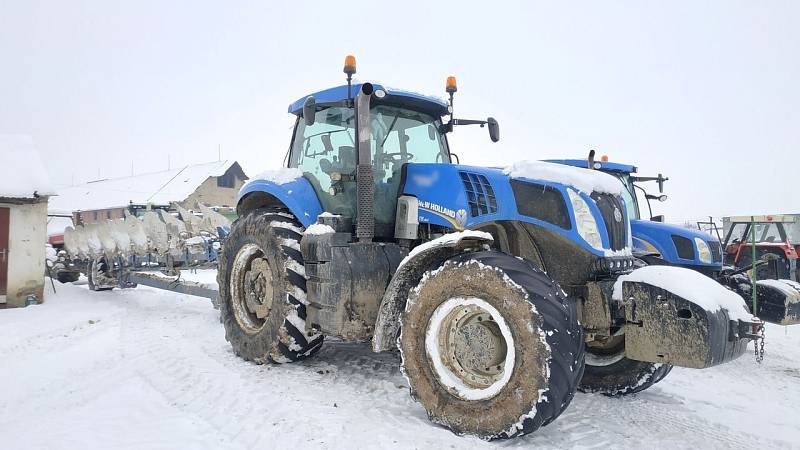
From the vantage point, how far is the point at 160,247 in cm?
888

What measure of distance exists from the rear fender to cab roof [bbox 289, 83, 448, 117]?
1.66 meters

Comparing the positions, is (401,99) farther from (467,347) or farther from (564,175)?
(467,347)

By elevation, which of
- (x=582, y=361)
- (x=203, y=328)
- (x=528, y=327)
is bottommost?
(x=203, y=328)

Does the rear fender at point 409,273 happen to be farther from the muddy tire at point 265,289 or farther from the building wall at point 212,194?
the building wall at point 212,194

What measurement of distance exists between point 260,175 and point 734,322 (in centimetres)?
421

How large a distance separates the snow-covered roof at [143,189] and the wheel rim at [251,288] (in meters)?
31.4

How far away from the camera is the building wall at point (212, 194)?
34.6 meters

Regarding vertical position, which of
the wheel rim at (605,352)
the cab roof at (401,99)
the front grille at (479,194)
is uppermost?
the cab roof at (401,99)

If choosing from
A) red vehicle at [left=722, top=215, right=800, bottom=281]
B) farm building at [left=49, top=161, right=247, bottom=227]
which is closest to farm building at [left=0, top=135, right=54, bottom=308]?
red vehicle at [left=722, top=215, right=800, bottom=281]

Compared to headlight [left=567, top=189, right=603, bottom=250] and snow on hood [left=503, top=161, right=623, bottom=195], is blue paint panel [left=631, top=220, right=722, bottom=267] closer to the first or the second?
snow on hood [left=503, top=161, right=623, bottom=195]

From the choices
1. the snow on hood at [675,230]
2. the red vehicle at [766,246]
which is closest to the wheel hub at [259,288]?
the snow on hood at [675,230]

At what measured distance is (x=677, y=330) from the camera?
2904 millimetres

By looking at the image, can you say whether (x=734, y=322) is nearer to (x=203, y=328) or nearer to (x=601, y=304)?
(x=601, y=304)

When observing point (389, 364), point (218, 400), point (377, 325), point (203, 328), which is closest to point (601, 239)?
point (377, 325)
